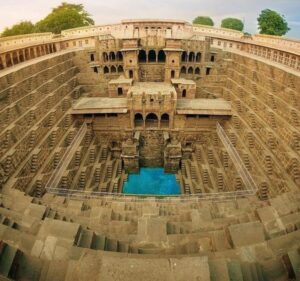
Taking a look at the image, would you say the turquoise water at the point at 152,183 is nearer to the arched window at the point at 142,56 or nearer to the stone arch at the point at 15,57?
the arched window at the point at 142,56

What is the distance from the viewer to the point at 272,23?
44.8 meters

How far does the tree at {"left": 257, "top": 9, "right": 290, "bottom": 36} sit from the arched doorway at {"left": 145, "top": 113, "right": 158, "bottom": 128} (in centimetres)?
3406

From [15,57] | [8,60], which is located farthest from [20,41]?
[8,60]

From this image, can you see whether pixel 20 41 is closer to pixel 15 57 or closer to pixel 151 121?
pixel 15 57

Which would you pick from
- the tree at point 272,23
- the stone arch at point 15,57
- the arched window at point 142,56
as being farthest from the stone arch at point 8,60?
the tree at point 272,23

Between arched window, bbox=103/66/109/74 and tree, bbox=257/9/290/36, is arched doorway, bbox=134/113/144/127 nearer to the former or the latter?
arched window, bbox=103/66/109/74

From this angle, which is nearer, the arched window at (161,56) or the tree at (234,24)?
the arched window at (161,56)

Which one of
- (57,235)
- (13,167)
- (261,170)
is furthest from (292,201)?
(13,167)

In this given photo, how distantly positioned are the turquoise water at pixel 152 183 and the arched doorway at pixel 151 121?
459 centimetres

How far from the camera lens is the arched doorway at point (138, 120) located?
24775 millimetres

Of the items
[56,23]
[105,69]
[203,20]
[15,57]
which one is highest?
[203,20]

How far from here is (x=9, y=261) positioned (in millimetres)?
5914

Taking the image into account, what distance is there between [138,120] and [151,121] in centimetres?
140

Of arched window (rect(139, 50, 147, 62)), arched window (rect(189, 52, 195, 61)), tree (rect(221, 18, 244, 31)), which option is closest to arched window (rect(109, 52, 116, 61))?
arched window (rect(139, 50, 147, 62))
